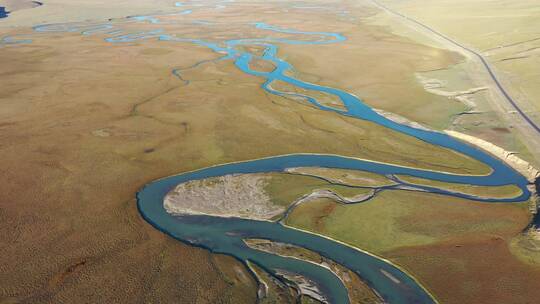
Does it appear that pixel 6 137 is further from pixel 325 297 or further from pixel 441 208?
pixel 441 208

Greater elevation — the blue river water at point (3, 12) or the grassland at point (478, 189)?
the blue river water at point (3, 12)

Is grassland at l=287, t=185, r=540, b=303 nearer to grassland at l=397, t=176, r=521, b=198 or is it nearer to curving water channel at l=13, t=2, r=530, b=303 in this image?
curving water channel at l=13, t=2, r=530, b=303

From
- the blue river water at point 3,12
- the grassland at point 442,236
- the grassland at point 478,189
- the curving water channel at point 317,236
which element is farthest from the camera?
the blue river water at point 3,12

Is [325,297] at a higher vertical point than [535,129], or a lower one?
lower

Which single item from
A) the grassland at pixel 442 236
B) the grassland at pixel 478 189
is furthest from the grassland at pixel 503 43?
the grassland at pixel 442 236

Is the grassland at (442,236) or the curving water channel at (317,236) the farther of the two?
the curving water channel at (317,236)

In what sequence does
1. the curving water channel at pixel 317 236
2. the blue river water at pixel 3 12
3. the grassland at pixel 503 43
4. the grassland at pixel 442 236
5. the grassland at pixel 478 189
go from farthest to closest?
1. the blue river water at pixel 3 12
2. the grassland at pixel 503 43
3. the grassland at pixel 478 189
4. the curving water channel at pixel 317 236
5. the grassland at pixel 442 236

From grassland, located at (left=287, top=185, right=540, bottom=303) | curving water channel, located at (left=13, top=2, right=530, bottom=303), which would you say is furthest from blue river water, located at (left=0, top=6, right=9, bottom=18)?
grassland, located at (left=287, top=185, right=540, bottom=303)

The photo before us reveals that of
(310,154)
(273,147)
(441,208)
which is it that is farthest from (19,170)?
(441,208)

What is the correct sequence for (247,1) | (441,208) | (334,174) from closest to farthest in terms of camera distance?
(441,208), (334,174), (247,1)

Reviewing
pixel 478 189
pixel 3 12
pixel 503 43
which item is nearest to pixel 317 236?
pixel 478 189

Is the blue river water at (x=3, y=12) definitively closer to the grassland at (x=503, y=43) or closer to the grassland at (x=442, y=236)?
the grassland at (x=503, y=43)
